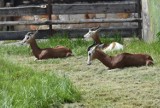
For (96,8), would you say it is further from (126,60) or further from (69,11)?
(126,60)

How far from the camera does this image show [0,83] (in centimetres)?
839

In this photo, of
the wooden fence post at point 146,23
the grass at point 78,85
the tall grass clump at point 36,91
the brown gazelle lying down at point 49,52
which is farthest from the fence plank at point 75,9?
the tall grass clump at point 36,91

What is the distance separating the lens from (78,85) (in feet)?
28.5

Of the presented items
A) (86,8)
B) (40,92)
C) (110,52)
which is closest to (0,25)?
(86,8)

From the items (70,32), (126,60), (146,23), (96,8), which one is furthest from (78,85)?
(96,8)

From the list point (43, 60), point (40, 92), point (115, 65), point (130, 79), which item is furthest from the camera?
point (43, 60)

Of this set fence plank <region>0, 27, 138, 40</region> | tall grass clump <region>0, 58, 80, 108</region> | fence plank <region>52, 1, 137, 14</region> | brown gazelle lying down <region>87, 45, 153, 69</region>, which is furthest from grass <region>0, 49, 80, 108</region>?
fence plank <region>52, 1, 137, 14</region>

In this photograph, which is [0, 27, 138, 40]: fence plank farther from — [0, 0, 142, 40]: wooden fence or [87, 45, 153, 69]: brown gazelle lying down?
[87, 45, 153, 69]: brown gazelle lying down

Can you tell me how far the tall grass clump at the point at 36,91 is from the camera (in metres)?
6.82

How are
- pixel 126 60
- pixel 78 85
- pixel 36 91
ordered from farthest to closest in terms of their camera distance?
pixel 126 60 < pixel 78 85 < pixel 36 91

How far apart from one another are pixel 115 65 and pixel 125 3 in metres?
5.93

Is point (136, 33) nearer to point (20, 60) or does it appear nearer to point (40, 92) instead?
point (20, 60)

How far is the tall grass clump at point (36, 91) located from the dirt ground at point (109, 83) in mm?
186

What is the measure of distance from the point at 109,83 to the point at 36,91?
1.89 metres
